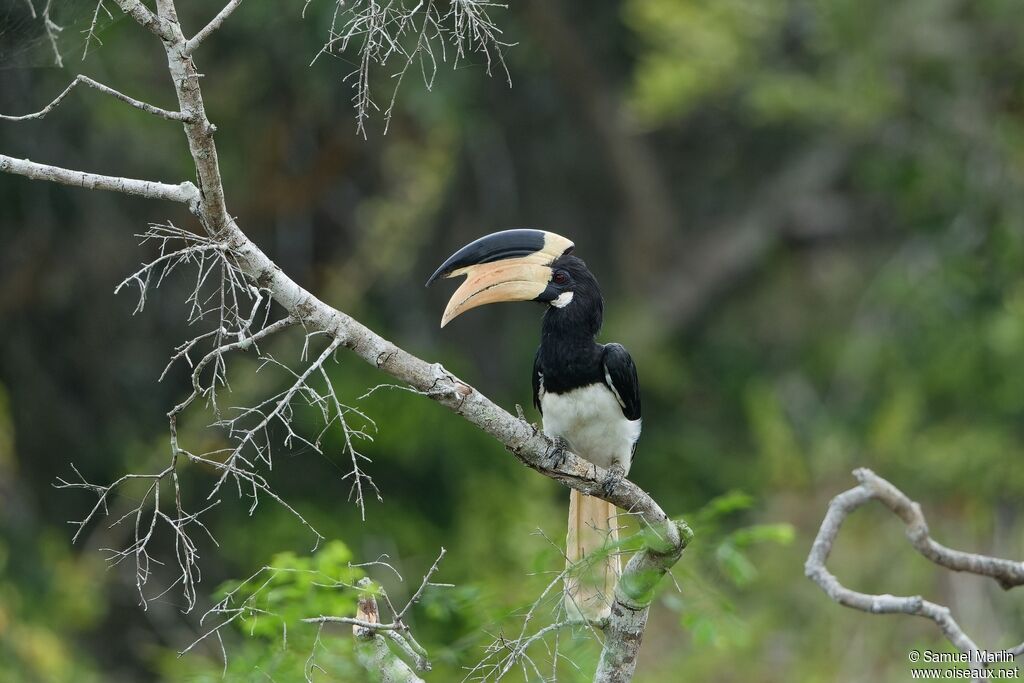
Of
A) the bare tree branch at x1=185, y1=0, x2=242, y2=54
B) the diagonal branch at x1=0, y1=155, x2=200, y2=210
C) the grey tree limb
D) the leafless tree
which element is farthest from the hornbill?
the bare tree branch at x1=185, y1=0, x2=242, y2=54

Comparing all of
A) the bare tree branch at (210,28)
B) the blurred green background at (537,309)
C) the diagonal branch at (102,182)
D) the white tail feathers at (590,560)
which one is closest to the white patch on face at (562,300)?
the white tail feathers at (590,560)

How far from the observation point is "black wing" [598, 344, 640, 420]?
3.18 metres

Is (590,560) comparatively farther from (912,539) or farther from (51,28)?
(51,28)

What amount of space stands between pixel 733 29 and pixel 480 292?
14.5ft

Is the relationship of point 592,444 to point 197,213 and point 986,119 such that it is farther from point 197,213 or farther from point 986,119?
point 986,119

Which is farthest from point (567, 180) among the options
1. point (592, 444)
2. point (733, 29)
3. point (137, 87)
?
point (592, 444)

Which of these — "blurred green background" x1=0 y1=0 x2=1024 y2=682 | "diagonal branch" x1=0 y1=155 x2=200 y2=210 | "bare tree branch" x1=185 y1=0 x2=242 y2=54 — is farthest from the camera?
"blurred green background" x1=0 y1=0 x2=1024 y2=682

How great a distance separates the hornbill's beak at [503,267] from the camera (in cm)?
262

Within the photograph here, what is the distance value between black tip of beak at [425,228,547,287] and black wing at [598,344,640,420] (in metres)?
0.51

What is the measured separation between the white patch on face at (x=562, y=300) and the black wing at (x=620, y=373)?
0.79 feet

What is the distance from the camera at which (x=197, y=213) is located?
6.66 feet

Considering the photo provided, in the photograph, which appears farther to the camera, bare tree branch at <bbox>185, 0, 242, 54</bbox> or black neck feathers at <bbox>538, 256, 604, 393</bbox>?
black neck feathers at <bbox>538, 256, 604, 393</bbox>

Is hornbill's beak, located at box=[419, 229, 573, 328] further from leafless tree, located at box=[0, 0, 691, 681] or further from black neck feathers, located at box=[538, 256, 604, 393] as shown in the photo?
leafless tree, located at box=[0, 0, 691, 681]

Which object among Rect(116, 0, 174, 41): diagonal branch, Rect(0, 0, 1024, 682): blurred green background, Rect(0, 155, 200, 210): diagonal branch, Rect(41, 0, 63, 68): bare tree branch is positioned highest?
Rect(116, 0, 174, 41): diagonal branch
